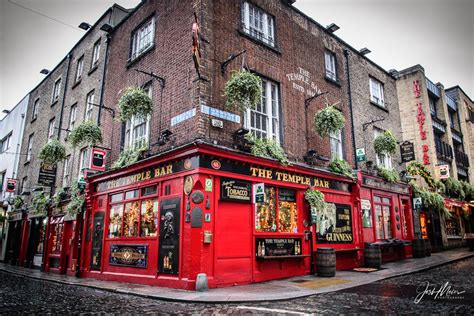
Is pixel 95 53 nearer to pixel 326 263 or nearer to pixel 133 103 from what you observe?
pixel 133 103

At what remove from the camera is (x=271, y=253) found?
11.0 m

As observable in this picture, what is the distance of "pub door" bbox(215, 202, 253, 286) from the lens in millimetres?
9708

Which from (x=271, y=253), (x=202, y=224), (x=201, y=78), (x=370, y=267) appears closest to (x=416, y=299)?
(x=271, y=253)

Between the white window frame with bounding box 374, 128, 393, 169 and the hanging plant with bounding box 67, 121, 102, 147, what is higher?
the white window frame with bounding box 374, 128, 393, 169

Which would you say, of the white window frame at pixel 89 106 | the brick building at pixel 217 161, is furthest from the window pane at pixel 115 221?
the white window frame at pixel 89 106

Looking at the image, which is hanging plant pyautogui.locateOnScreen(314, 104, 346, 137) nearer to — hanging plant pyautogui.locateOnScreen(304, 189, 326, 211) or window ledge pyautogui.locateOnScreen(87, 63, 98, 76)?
hanging plant pyautogui.locateOnScreen(304, 189, 326, 211)

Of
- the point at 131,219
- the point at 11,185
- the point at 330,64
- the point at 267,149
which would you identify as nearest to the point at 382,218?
the point at 330,64

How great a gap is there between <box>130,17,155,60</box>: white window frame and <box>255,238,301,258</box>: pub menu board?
8.66 meters

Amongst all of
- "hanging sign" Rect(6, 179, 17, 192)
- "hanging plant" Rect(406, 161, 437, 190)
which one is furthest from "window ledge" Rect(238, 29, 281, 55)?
"hanging sign" Rect(6, 179, 17, 192)

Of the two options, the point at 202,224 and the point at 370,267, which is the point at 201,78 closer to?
the point at 202,224

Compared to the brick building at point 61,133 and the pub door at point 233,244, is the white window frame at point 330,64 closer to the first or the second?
the pub door at point 233,244

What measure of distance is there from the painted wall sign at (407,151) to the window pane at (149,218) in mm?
14778

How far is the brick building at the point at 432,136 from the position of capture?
21906mm

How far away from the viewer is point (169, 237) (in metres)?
10.1
